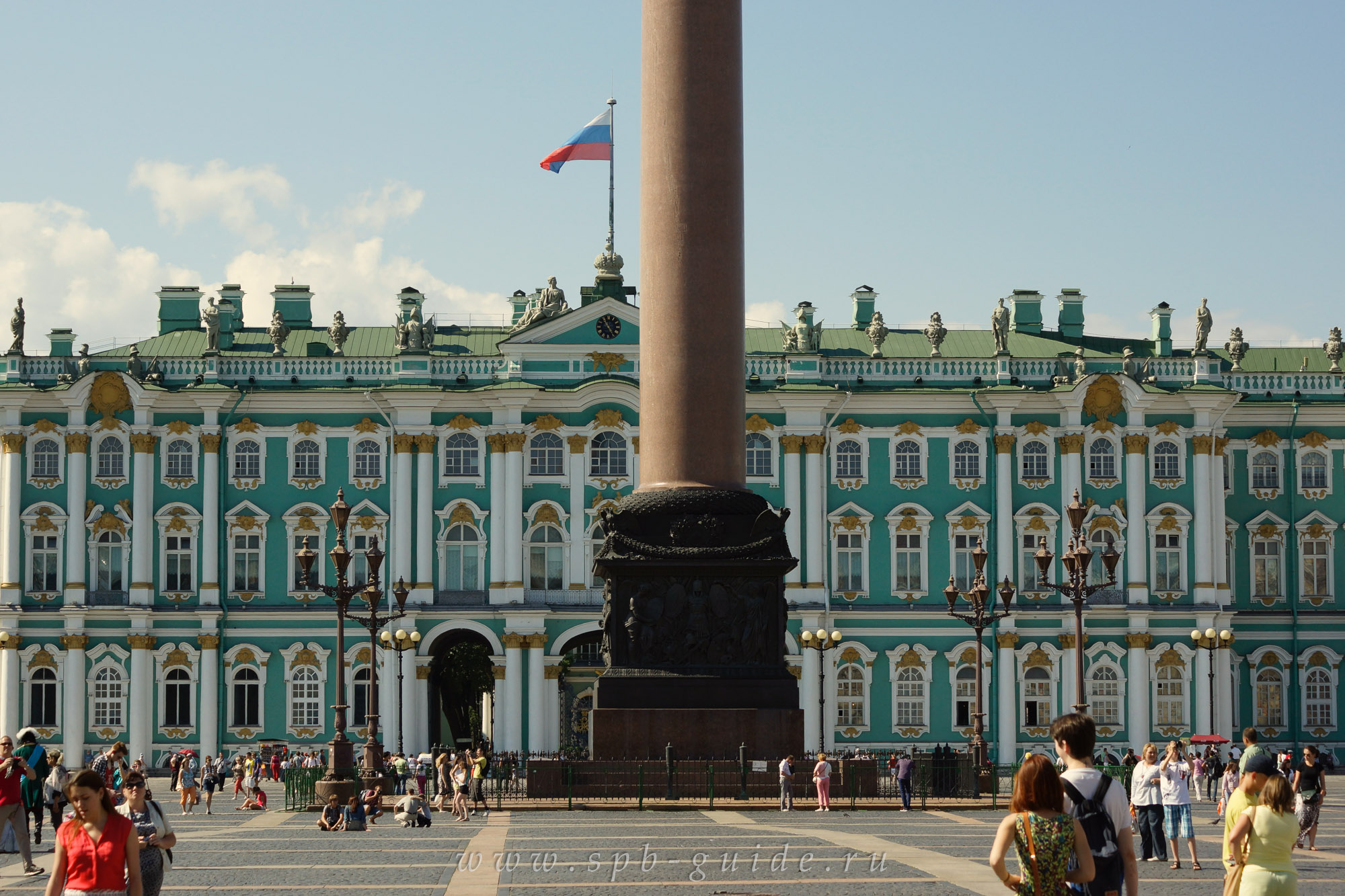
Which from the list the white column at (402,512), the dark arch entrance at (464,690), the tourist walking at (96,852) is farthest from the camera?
the dark arch entrance at (464,690)

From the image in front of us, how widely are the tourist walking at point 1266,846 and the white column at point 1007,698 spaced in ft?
170

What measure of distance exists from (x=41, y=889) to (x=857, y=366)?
49.2 meters

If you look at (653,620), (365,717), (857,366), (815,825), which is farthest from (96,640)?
(815,825)

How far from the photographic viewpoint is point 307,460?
66.7 m

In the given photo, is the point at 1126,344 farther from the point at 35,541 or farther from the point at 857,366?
the point at 35,541

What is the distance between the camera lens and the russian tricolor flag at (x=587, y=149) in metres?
61.4

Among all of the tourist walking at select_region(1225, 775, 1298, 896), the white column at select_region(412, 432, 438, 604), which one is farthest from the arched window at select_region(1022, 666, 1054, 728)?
the tourist walking at select_region(1225, 775, 1298, 896)

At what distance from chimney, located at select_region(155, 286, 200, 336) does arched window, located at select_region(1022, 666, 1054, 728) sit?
3207 cm

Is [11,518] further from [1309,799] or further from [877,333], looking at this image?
[1309,799]

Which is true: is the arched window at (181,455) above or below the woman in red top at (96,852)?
above

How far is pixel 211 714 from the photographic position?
6469 cm

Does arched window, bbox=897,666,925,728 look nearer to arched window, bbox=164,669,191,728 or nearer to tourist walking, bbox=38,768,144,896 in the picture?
arched window, bbox=164,669,191,728

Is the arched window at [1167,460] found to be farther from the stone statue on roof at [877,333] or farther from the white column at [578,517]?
the white column at [578,517]

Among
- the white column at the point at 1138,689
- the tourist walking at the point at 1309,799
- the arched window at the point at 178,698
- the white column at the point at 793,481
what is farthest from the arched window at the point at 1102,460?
the tourist walking at the point at 1309,799
